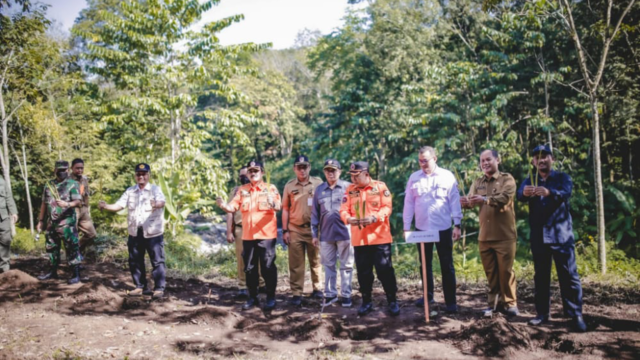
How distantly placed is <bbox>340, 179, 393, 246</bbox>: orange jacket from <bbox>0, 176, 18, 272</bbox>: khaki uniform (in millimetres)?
5082

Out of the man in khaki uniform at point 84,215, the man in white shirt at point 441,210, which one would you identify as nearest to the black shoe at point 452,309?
the man in white shirt at point 441,210

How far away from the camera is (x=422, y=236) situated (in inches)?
193

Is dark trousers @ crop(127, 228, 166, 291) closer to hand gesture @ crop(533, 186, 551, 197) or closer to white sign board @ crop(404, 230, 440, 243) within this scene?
white sign board @ crop(404, 230, 440, 243)

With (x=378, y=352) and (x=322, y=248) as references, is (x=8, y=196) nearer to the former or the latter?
(x=322, y=248)

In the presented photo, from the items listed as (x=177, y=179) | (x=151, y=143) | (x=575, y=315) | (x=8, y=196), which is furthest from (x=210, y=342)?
(x=151, y=143)

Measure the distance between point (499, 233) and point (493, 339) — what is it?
130 cm

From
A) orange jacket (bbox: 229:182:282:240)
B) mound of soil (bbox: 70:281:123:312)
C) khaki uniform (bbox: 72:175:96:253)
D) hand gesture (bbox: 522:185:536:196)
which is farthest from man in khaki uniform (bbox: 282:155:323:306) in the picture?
khaki uniform (bbox: 72:175:96:253)

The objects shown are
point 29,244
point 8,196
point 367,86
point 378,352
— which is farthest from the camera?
point 367,86

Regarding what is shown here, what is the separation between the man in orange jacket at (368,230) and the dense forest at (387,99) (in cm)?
401

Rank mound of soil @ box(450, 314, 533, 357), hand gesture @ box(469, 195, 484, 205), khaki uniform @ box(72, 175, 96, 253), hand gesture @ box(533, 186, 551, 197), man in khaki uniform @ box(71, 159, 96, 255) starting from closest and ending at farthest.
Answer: mound of soil @ box(450, 314, 533, 357), hand gesture @ box(533, 186, 551, 197), hand gesture @ box(469, 195, 484, 205), man in khaki uniform @ box(71, 159, 96, 255), khaki uniform @ box(72, 175, 96, 253)

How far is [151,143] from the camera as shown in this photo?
41.9 feet

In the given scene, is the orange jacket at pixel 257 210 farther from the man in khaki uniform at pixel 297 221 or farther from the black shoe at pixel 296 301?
the black shoe at pixel 296 301

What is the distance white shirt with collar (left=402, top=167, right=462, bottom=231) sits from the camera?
5.19 m

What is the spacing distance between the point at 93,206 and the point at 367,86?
33.7 feet
